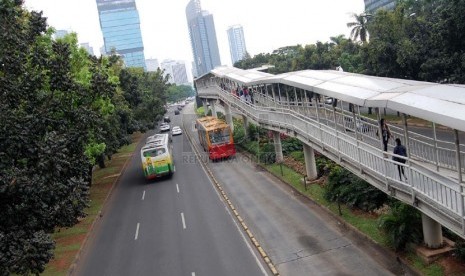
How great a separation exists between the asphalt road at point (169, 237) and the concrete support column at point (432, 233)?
529cm

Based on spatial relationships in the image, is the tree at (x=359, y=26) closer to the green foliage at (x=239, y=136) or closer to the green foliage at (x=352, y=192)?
the green foliage at (x=239, y=136)

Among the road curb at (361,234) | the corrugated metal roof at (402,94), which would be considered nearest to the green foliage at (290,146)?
the road curb at (361,234)

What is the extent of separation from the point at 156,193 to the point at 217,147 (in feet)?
26.6

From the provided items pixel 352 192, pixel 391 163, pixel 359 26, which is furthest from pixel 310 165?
pixel 359 26

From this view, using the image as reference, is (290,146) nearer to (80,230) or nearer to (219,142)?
(219,142)

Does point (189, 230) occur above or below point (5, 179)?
below

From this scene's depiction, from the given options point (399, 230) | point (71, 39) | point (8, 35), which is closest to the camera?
point (8, 35)

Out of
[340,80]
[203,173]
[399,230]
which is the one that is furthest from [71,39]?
[399,230]

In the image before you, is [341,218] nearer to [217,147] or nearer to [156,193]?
[156,193]

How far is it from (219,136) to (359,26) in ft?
122

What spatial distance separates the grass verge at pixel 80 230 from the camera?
17.9 metres

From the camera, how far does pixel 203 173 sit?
32.4m

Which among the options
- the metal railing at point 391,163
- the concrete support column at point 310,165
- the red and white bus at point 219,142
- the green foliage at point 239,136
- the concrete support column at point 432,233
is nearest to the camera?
the metal railing at point 391,163

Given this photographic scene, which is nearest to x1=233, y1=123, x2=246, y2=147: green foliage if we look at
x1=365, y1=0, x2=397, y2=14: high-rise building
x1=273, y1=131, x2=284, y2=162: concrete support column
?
x1=273, y1=131, x2=284, y2=162: concrete support column
